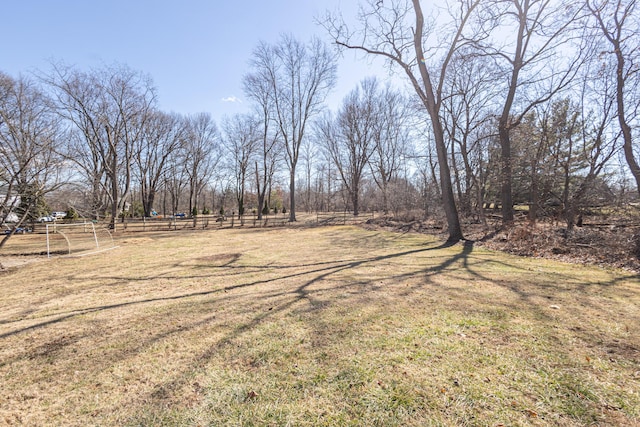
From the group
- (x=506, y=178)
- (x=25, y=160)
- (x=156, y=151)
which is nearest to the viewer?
(x=25, y=160)

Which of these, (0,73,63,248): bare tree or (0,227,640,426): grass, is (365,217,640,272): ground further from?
(0,73,63,248): bare tree

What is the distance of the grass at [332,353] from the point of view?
196 cm

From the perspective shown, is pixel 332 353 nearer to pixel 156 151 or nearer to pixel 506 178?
pixel 506 178

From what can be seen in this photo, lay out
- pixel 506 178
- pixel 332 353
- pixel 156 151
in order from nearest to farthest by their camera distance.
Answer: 1. pixel 332 353
2. pixel 506 178
3. pixel 156 151

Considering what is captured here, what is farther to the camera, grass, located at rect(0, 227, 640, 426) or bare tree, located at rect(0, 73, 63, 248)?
bare tree, located at rect(0, 73, 63, 248)

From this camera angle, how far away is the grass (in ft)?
6.41

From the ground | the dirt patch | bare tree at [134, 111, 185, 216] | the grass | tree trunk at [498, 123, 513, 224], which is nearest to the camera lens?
the grass

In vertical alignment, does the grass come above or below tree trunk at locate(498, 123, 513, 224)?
below

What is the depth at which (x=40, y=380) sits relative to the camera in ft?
8.05

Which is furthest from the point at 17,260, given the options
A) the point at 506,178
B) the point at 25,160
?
the point at 506,178

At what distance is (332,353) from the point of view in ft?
8.82

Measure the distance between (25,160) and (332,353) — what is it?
10.4 metres

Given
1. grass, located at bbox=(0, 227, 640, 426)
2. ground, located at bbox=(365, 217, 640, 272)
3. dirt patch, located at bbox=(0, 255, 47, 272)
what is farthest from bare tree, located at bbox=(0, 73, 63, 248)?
ground, located at bbox=(365, 217, 640, 272)

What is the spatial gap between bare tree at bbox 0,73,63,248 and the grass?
3989 mm
